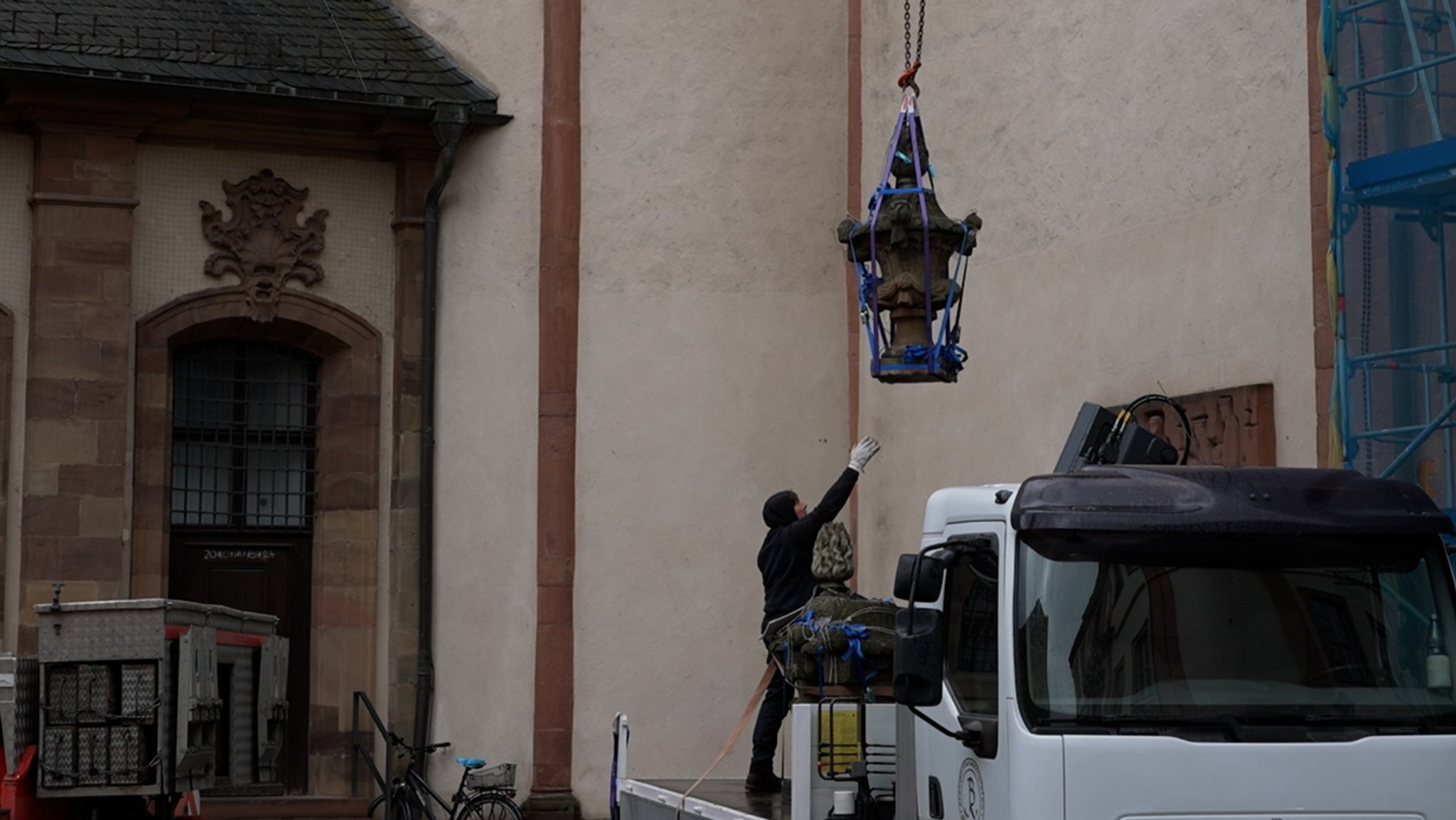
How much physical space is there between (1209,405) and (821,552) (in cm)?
441

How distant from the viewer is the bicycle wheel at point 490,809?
1522 centimetres

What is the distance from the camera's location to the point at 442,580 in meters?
16.4

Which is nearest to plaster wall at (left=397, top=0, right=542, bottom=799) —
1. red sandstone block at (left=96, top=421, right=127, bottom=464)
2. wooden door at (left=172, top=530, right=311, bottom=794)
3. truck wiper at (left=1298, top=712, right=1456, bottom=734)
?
wooden door at (left=172, top=530, right=311, bottom=794)

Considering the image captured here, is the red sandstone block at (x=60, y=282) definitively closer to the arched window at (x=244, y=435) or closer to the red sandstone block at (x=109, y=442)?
the red sandstone block at (x=109, y=442)

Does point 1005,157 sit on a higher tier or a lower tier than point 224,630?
higher

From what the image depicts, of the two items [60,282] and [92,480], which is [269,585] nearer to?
[92,480]

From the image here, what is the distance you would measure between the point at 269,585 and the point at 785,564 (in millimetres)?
7499

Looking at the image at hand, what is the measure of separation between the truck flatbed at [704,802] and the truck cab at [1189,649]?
5.06 feet

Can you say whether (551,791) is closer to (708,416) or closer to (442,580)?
(442,580)

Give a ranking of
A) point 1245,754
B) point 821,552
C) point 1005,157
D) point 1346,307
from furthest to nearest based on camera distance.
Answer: point 1005,157 < point 1346,307 < point 821,552 < point 1245,754

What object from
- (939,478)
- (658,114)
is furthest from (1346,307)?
(658,114)

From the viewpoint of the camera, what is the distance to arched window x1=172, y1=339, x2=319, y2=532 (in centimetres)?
1638

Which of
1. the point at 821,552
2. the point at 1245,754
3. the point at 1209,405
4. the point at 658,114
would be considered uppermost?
the point at 658,114

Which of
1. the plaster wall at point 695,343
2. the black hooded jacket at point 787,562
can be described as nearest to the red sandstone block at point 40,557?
the plaster wall at point 695,343
